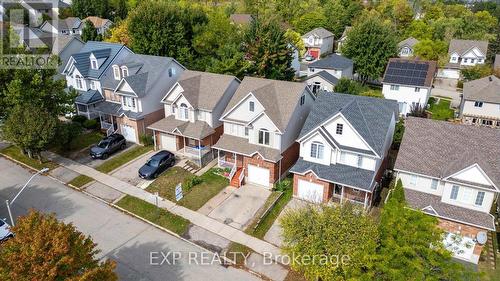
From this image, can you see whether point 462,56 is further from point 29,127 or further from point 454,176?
point 29,127

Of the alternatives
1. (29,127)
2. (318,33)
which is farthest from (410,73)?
(29,127)

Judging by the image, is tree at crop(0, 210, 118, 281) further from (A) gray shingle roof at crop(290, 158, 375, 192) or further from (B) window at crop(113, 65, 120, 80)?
(B) window at crop(113, 65, 120, 80)

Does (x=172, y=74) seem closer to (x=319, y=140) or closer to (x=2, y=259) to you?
(x=319, y=140)

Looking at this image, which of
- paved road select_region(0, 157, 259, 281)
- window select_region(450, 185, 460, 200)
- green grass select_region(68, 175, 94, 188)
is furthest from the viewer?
green grass select_region(68, 175, 94, 188)

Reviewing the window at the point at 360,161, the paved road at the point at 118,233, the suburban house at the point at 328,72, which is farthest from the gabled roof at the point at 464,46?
the paved road at the point at 118,233

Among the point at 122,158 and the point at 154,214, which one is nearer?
the point at 154,214

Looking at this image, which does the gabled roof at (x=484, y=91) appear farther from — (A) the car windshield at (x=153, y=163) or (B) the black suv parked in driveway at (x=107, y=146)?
(B) the black suv parked in driveway at (x=107, y=146)

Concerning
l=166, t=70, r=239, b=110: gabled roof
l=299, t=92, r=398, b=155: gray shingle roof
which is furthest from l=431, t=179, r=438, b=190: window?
l=166, t=70, r=239, b=110: gabled roof
